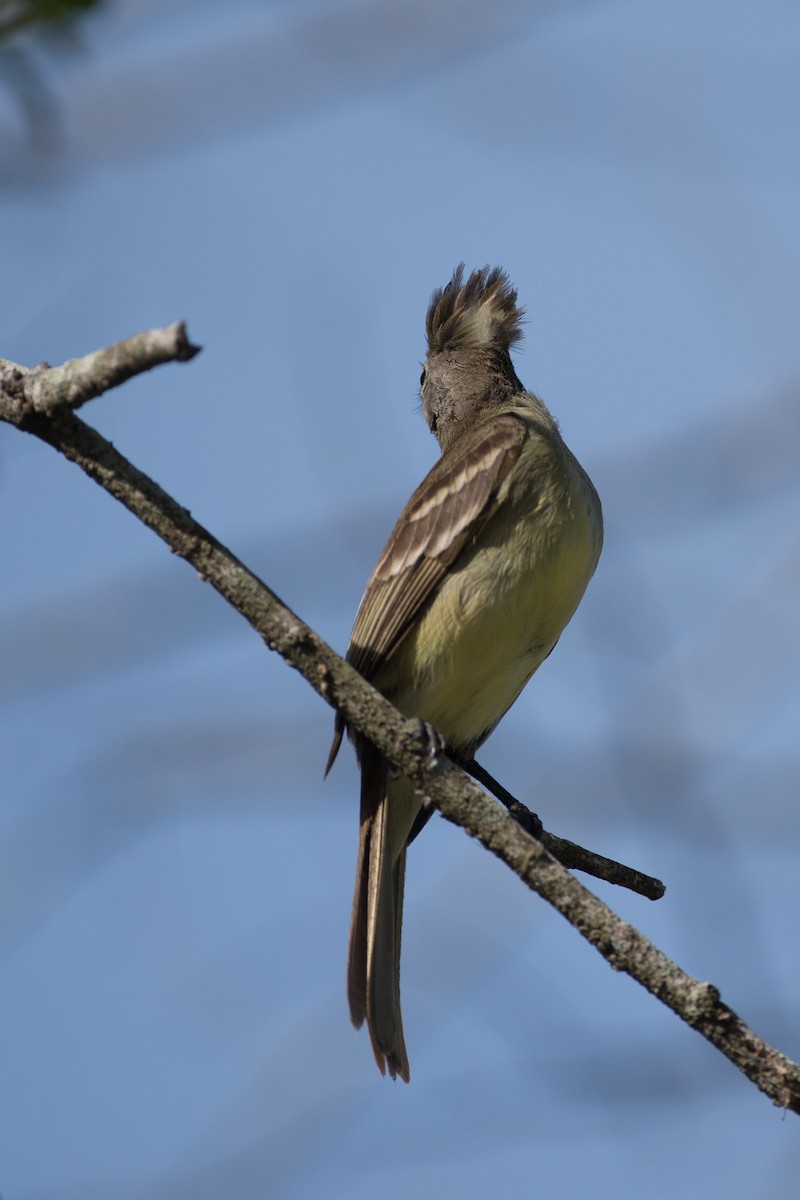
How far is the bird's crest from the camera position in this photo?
6797mm

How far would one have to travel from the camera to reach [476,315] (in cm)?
686

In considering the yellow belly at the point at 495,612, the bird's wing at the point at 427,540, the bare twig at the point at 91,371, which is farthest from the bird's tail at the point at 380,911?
the bare twig at the point at 91,371

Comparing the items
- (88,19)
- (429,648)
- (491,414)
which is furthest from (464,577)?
(88,19)

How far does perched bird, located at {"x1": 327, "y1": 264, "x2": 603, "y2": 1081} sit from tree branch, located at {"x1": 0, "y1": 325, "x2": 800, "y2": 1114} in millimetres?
1247

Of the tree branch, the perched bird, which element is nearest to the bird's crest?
the perched bird

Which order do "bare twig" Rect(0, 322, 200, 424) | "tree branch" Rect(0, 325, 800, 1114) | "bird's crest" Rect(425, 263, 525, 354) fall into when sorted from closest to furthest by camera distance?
1. "bare twig" Rect(0, 322, 200, 424)
2. "tree branch" Rect(0, 325, 800, 1114)
3. "bird's crest" Rect(425, 263, 525, 354)

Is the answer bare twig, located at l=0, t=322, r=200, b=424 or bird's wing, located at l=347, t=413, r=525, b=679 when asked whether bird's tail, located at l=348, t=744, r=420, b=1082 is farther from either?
bare twig, located at l=0, t=322, r=200, b=424

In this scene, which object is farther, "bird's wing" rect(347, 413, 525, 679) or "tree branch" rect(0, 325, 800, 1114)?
"bird's wing" rect(347, 413, 525, 679)

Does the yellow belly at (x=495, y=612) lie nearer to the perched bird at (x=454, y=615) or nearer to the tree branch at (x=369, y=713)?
the perched bird at (x=454, y=615)

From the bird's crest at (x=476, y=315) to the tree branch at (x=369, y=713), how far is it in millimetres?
3808

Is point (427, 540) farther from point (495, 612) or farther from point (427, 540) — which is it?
point (495, 612)

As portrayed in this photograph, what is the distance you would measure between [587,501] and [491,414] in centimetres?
110

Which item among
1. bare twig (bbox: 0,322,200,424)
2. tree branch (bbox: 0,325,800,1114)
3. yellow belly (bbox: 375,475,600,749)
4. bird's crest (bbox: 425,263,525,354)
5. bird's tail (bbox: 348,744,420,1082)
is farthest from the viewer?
bird's crest (bbox: 425,263,525,354)

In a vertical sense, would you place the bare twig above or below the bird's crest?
below
